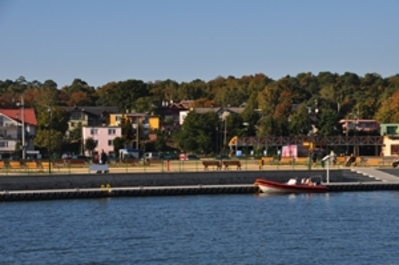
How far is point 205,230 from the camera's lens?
1564 inches

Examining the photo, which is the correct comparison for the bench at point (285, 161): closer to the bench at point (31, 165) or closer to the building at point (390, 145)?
the bench at point (31, 165)

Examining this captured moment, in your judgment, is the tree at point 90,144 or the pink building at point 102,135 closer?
the tree at point 90,144

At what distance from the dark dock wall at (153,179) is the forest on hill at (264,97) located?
31697mm

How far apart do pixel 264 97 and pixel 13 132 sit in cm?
4236

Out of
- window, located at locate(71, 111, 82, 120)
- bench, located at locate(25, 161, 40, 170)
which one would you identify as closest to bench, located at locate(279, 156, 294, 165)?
bench, located at locate(25, 161, 40, 170)

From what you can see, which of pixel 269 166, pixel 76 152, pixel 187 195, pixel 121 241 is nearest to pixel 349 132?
pixel 76 152

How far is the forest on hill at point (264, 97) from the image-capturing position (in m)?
108

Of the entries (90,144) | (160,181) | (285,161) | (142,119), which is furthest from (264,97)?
(160,181)

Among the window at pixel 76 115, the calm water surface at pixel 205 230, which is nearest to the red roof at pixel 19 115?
the window at pixel 76 115

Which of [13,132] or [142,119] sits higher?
[142,119]

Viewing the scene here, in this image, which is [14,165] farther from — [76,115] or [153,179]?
[76,115]

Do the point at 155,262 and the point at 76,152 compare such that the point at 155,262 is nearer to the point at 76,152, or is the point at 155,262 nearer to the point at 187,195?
the point at 187,195

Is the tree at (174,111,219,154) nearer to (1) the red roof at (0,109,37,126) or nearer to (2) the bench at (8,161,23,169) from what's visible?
(1) the red roof at (0,109,37,126)

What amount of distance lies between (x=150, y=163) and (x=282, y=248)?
3607 centimetres
